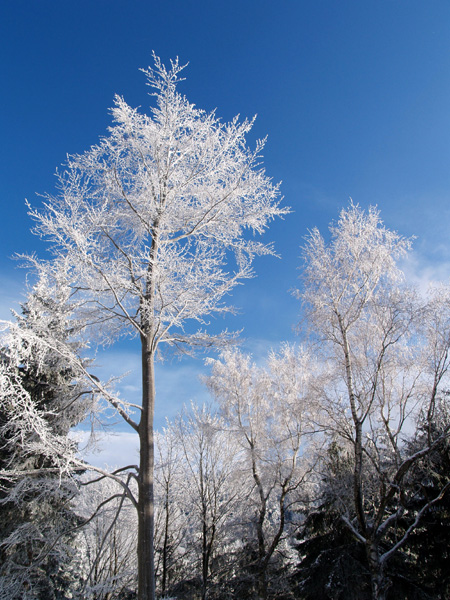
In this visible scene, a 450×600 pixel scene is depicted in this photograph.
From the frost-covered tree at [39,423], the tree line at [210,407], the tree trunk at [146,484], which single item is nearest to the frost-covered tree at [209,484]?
the tree line at [210,407]

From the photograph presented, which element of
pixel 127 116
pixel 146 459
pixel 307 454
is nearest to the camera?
pixel 146 459

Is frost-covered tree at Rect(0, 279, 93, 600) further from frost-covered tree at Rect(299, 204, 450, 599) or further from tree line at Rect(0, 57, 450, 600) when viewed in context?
frost-covered tree at Rect(299, 204, 450, 599)

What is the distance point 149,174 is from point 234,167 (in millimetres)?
1415

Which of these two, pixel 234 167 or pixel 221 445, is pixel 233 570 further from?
pixel 234 167

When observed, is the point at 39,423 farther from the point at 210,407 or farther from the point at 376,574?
the point at 210,407

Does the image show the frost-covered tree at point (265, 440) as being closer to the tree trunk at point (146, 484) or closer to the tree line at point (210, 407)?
the tree line at point (210, 407)

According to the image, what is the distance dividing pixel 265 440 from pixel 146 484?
31.3ft

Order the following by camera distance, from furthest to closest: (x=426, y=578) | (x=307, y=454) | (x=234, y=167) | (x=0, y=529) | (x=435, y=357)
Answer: (x=307, y=454)
(x=426, y=578)
(x=0, y=529)
(x=435, y=357)
(x=234, y=167)

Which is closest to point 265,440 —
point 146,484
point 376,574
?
point 376,574

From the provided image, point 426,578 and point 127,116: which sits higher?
point 127,116

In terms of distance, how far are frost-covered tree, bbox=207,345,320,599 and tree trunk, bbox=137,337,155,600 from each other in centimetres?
819

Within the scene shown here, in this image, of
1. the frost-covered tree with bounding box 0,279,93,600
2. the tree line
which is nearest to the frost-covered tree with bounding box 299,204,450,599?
the tree line

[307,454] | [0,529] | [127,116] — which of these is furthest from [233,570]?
[127,116]

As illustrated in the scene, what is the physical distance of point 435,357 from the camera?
26.3 ft
